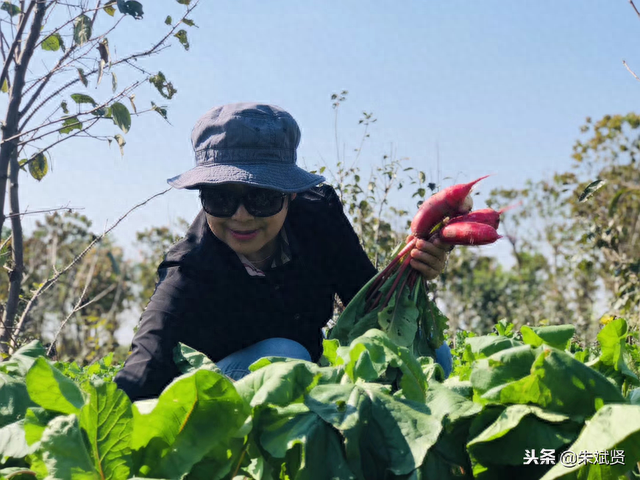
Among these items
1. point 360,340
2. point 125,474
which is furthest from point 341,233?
point 125,474

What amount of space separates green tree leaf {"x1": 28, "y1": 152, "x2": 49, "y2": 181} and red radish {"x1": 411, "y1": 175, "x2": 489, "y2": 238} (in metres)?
2.03

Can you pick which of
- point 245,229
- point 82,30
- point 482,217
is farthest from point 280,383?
point 82,30

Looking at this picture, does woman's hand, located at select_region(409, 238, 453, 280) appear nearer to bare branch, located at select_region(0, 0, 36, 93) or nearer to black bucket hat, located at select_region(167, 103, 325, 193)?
black bucket hat, located at select_region(167, 103, 325, 193)

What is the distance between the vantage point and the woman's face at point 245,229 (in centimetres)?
253

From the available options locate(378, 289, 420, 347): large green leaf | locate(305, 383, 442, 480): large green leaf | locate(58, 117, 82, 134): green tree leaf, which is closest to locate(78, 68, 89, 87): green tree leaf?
locate(58, 117, 82, 134): green tree leaf

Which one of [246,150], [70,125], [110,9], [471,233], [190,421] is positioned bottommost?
[190,421]

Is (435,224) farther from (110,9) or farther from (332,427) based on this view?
(110,9)

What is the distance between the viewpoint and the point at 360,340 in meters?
1.00

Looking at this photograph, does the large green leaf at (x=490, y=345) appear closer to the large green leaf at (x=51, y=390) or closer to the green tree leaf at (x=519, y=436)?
the green tree leaf at (x=519, y=436)

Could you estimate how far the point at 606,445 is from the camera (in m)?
0.75

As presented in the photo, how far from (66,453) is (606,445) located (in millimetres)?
659

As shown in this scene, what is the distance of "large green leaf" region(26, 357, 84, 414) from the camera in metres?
0.89

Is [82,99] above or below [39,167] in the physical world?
above

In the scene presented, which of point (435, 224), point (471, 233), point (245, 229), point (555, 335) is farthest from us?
point (245, 229)
